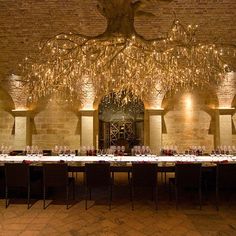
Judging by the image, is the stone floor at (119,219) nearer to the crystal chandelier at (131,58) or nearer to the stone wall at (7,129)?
the crystal chandelier at (131,58)

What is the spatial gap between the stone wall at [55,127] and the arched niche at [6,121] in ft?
2.92

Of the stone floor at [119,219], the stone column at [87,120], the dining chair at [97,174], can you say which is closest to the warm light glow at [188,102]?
the stone column at [87,120]

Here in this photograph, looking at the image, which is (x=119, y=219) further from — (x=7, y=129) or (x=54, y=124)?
(x=7, y=129)

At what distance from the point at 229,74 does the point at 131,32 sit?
16.7 ft

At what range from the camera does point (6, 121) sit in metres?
9.67

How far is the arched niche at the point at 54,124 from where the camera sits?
31.1ft

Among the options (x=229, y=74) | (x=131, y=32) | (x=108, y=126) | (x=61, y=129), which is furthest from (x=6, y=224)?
(x=229, y=74)

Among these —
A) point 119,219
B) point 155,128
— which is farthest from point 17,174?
point 155,128

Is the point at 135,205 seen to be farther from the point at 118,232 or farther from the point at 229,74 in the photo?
the point at 229,74

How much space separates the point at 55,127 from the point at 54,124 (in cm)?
12

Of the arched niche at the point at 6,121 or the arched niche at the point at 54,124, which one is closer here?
the arched niche at the point at 54,124

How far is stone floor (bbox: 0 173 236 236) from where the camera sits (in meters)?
3.80

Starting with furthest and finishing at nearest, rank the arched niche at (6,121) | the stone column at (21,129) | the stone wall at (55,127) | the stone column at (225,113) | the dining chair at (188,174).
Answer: the arched niche at (6,121), the stone wall at (55,127), the stone column at (21,129), the stone column at (225,113), the dining chair at (188,174)

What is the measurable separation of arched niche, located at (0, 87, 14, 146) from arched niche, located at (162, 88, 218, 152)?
18.5 feet
